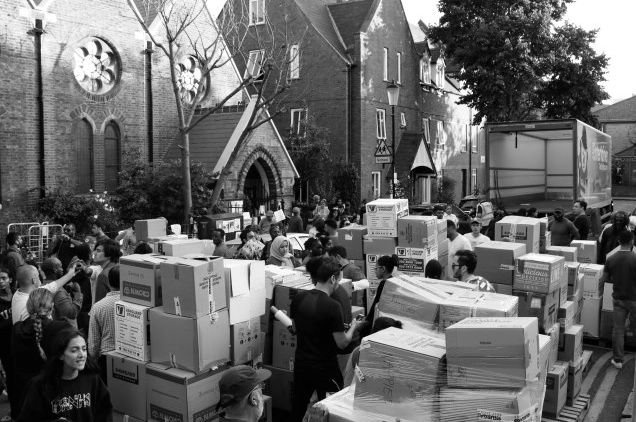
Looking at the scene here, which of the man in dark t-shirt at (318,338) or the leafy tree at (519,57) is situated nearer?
the man in dark t-shirt at (318,338)

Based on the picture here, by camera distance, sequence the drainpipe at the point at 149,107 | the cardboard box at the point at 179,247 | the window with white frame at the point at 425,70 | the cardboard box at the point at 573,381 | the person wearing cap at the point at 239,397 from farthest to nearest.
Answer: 1. the window with white frame at the point at 425,70
2. the drainpipe at the point at 149,107
3. the cardboard box at the point at 179,247
4. the cardboard box at the point at 573,381
5. the person wearing cap at the point at 239,397

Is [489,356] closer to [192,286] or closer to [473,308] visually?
[473,308]

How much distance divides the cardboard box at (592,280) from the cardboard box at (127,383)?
23.7 feet

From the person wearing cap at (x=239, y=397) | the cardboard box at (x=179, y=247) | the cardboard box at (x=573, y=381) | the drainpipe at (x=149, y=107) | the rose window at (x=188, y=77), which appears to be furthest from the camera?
the rose window at (x=188, y=77)

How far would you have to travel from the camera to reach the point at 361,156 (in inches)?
1153

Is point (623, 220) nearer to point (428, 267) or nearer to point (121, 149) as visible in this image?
point (428, 267)

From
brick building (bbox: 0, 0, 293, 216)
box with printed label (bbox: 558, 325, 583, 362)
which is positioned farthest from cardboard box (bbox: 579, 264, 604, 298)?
brick building (bbox: 0, 0, 293, 216)

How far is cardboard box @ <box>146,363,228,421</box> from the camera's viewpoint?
5500 millimetres

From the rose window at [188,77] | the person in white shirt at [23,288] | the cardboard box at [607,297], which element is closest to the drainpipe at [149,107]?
the rose window at [188,77]

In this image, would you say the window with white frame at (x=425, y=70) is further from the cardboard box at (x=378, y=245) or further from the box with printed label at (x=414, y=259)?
the box with printed label at (x=414, y=259)

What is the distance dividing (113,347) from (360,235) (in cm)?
502

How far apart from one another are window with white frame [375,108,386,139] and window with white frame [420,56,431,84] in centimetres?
599

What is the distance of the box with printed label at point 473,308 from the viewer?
511 cm

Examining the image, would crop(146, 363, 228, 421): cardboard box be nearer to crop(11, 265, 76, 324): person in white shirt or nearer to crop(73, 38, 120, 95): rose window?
crop(11, 265, 76, 324): person in white shirt
